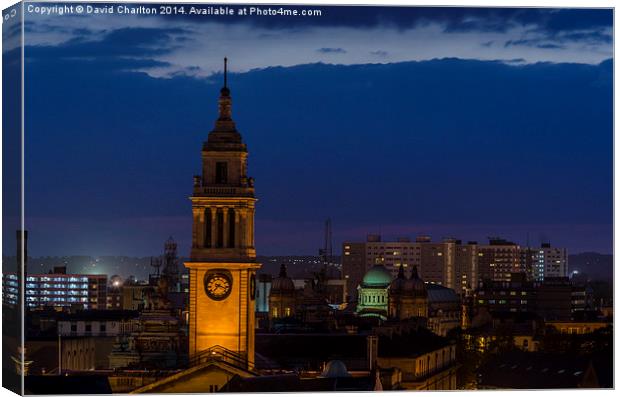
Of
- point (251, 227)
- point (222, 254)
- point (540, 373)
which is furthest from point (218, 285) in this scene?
point (540, 373)

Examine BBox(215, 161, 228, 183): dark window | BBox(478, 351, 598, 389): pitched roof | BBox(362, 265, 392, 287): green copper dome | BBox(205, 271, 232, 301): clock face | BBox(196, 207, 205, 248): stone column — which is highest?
BBox(215, 161, 228, 183): dark window

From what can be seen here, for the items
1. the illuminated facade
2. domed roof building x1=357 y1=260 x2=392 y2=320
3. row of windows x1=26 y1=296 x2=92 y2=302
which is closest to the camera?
the illuminated facade

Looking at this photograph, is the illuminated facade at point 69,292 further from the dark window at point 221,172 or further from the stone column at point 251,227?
the dark window at point 221,172

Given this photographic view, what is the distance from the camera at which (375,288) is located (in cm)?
12156

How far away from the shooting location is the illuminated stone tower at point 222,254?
57.6m

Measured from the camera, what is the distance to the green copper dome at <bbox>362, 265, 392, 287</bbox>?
396ft

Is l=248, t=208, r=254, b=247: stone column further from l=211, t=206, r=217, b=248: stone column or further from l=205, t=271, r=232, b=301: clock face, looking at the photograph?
l=205, t=271, r=232, b=301: clock face

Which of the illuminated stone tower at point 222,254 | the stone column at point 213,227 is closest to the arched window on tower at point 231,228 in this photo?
the illuminated stone tower at point 222,254

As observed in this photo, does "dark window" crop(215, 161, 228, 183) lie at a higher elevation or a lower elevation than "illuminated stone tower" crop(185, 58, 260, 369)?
higher

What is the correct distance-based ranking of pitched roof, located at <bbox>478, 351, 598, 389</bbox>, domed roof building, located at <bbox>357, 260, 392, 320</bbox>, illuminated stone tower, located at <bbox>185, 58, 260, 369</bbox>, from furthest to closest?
1. domed roof building, located at <bbox>357, 260, 392, 320</bbox>
2. illuminated stone tower, located at <bbox>185, 58, 260, 369</bbox>
3. pitched roof, located at <bbox>478, 351, 598, 389</bbox>

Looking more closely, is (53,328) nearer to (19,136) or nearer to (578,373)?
(578,373)

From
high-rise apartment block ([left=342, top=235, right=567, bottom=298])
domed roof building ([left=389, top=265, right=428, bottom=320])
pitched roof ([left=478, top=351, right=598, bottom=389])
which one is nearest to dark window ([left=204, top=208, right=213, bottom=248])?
pitched roof ([left=478, top=351, right=598, bottom=389])

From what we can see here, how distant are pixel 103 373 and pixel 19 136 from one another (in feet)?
39.0

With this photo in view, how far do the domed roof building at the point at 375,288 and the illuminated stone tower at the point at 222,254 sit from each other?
202 ft
